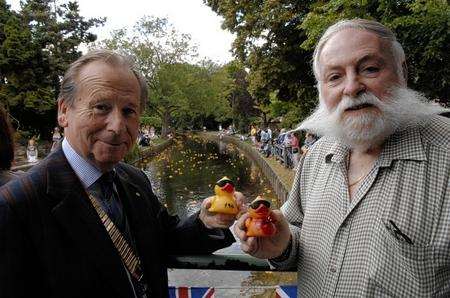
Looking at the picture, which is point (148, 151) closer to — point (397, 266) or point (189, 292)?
point (189, 292)

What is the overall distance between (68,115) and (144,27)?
48811 millimetres

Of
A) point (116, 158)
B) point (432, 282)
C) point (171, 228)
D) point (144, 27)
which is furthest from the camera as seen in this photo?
point (144, 27)

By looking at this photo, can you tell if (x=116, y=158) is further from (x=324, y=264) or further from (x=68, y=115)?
(x=324, y=264)

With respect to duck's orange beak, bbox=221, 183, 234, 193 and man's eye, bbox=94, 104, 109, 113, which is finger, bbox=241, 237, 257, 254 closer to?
duck's orange beak, bbox=221, 183, 234, 193

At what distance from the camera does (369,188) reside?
1791mm

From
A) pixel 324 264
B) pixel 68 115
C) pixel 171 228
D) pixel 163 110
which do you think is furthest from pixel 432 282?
pixel 163 110

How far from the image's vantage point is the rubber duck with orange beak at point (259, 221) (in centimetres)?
179

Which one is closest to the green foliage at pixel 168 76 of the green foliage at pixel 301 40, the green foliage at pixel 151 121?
the green foliage at pixel 151 121

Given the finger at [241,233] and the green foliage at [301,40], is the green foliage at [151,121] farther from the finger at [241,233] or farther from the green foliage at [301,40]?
the finger at [241,233]

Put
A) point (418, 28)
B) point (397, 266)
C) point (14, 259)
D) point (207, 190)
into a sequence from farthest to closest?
point (207, 190)
point (418, 28)
point (397, 266)
point (14, 259)

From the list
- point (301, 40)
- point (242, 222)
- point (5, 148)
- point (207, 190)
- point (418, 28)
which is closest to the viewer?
point (242, 222)

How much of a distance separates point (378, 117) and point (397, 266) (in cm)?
64

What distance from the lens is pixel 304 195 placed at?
2207mm

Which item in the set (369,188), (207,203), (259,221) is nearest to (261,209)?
(259,221)
